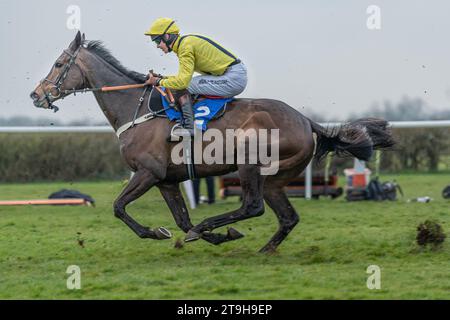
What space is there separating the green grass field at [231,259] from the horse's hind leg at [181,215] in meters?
0.16

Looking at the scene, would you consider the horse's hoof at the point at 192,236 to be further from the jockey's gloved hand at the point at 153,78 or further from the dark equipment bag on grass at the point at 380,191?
the dark equipment bag on grass at the point at 380,191

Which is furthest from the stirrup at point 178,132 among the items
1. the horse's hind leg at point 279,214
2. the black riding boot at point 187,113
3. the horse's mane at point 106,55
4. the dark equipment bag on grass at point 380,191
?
the dark equipment bag on grass at point 380,191

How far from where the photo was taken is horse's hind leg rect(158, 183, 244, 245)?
682 centimetres

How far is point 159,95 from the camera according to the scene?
6.86 meters

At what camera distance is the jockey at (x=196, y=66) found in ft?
21.7

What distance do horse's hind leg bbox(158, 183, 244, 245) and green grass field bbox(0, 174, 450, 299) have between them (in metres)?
0.16

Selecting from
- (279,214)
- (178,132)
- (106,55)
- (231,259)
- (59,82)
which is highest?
(106,55)

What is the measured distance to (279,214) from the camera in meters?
7.01

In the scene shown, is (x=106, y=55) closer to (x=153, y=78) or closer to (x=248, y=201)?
(x=153, y=78)

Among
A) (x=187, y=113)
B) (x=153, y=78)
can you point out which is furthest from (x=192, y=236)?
(x=153, y=78)

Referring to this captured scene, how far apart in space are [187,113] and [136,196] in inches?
30.4

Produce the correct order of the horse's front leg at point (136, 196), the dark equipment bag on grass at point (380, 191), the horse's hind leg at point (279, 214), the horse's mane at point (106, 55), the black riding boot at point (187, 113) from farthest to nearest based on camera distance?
the dark equipment bag on grass at point (380, 191) < the horse's mane at point (106, 55) < the horse's hind leg at point (279, 214) < the black riding boot at point (187, 113) < the horse's front leg at point (136, 196)
